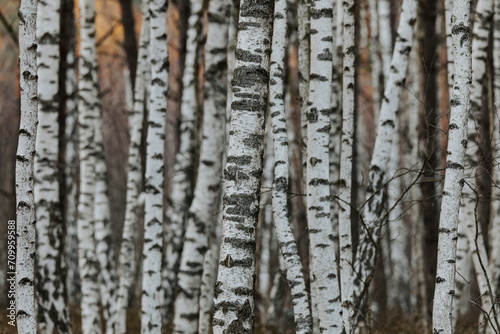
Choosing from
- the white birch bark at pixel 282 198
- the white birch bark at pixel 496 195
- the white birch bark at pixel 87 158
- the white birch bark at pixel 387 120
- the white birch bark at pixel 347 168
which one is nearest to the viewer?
the white birch bark at pixel 282 198

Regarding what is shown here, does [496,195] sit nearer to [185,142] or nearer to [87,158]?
[185,142]

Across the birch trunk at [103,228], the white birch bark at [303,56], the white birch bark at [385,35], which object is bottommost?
the birch trunk at [103,228]

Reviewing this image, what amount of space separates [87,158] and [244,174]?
522 cm

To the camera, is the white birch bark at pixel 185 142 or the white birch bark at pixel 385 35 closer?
the white birch bark at pixel 185 142

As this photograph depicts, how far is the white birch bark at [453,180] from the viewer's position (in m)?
4.96

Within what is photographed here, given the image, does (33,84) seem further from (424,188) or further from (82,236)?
(424,188)

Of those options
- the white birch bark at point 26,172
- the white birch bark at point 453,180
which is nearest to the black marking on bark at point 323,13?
the white birch bark at point 453,180

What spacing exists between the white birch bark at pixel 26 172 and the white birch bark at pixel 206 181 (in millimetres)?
2301

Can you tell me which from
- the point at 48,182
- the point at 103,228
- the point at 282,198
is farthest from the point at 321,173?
the point at 103,228

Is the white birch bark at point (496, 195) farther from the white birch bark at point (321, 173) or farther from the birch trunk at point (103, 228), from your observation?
the birch trunk at point (103, 228)

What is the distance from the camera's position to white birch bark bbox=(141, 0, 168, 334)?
752 centimetres

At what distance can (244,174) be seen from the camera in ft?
14.5

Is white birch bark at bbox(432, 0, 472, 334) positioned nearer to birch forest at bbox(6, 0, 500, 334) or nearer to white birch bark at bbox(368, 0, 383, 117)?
birch forest at bbox(6, 0, 500, 334)

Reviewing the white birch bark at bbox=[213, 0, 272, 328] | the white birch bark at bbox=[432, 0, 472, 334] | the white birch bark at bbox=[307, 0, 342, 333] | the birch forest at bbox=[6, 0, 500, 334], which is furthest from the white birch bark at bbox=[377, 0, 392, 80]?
the white birch bark at bbox=[213, 0, 272, 328]
